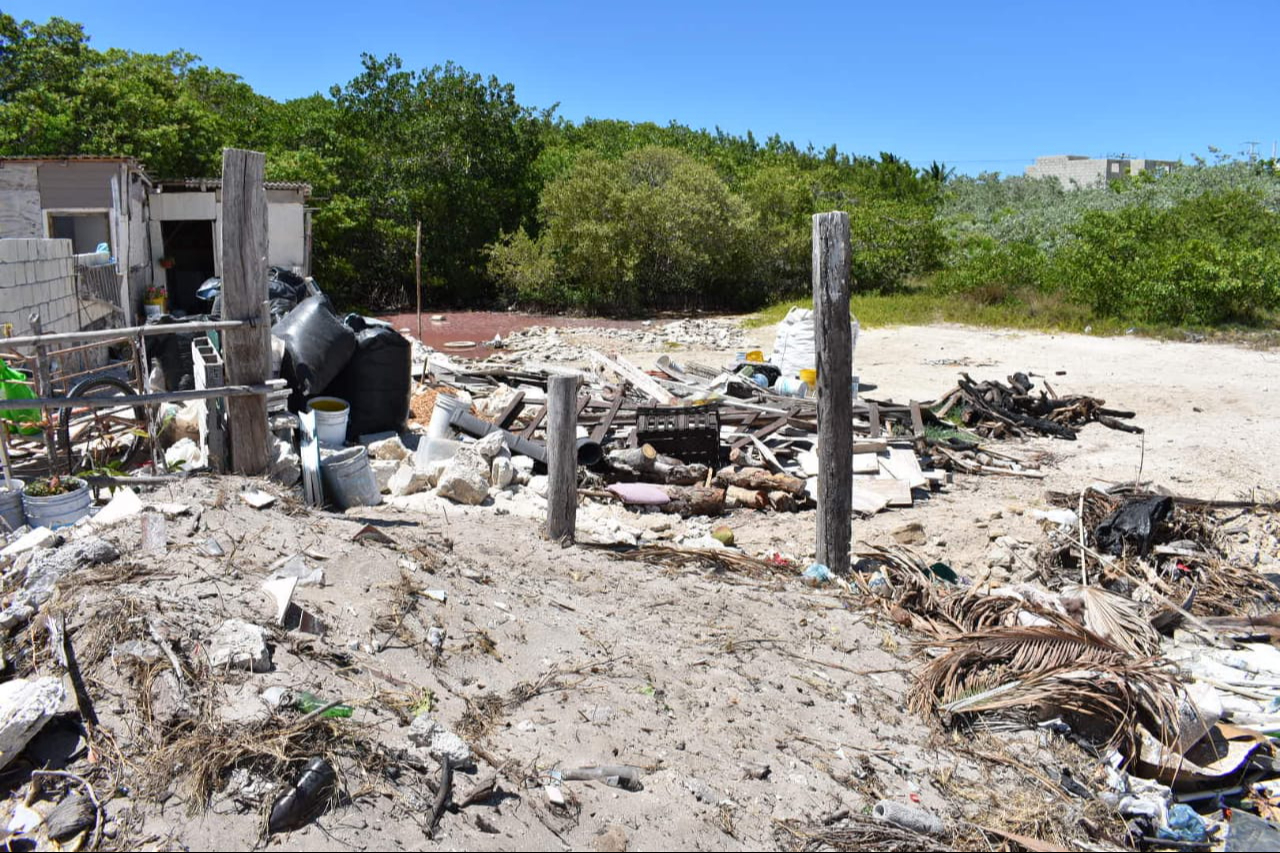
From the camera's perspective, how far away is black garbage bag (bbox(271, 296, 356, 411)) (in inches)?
331

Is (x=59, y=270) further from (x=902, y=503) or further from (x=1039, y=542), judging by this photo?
(x=1039, y=542)

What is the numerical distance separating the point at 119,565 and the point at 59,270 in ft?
31.9

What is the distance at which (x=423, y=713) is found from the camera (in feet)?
11.3

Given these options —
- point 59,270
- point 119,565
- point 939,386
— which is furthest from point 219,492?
point 939,386

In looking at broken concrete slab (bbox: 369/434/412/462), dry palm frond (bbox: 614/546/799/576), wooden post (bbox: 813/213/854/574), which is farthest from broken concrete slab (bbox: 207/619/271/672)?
broken concrete slab (bbox: 369/434/412/462)

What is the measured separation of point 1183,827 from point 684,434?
18.5ft

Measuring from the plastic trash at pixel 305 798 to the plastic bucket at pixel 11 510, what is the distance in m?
3.10

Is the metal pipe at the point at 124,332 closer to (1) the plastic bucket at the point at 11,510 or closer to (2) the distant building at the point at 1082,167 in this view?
(1) the plastic bucket at the point at 11,510

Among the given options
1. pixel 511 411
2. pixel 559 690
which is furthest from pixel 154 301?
pixel 559 690

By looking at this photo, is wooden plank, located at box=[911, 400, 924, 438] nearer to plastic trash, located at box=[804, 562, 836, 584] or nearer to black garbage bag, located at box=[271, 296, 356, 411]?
plastic trash, located at box=[804, 562, 836, 584]

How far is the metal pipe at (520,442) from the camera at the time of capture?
8641 millimetres

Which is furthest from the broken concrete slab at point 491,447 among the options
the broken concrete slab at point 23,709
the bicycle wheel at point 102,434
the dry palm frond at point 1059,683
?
the broken concrete slab at point 23,709

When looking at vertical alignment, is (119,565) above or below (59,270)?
below

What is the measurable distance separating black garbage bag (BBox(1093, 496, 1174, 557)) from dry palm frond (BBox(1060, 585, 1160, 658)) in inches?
40.3
